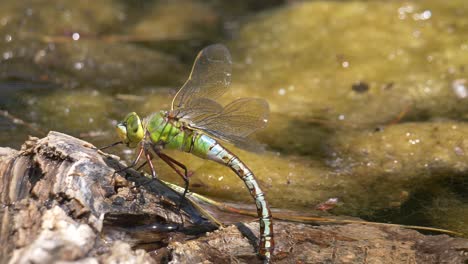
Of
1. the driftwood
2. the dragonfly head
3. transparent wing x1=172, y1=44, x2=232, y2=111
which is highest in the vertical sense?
transparent wing x1=172, y1=44, x2=232, y2=111

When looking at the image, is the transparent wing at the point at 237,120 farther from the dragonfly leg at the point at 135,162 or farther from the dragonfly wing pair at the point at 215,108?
the dragonfly leg at the point at 135,162

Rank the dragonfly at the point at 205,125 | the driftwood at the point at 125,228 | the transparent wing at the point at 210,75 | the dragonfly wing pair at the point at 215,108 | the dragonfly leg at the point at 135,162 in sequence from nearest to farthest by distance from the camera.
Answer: the driftwood at the point at 125,228
the dragonfly leg at the point at 135,162
the dragonfly at the point at 205,125
the dragonfly wing pair at the point at 215,108
the transparent wing at the point at 210,75

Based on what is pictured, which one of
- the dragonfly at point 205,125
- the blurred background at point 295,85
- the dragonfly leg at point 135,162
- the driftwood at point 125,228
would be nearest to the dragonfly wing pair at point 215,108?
the dragonfly at point 205,125

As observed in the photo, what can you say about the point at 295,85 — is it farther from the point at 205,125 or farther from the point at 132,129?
the point at 132,129

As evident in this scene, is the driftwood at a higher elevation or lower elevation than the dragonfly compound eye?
lower

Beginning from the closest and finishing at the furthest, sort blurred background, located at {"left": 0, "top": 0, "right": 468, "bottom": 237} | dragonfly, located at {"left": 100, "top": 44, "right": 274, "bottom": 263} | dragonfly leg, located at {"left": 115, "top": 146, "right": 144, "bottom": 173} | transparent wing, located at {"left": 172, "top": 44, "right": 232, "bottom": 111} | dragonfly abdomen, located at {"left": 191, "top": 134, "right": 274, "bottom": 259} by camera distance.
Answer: dragonfly leg, located at {"left": 115, "top": 146, "right": 144, "bottom": 173}, dragonfly abdomen, located at {"left": 191, "top": 134, "right": 274, "bottom": 259}, dragonfly, located at {"left": 100, "top": 44, "right": 274, "bottom": 263}, transparent wing, located at {"left": 172, "top": 44, "right": 232, "bottom": 111}, blurred background, located at {"left": 0, "top": 0, "right": 468, "bottom": 237}

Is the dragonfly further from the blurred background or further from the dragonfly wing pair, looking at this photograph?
the blurred background

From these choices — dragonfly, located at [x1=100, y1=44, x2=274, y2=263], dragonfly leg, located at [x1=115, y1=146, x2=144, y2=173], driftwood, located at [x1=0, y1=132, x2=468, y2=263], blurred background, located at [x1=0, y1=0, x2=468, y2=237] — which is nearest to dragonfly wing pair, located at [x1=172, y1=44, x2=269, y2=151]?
dragonfly, located at [x1=100, y1=44, x2=274, y2=263]

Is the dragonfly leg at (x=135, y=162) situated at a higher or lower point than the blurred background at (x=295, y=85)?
lower

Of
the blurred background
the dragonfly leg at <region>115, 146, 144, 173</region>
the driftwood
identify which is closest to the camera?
the driftwood
